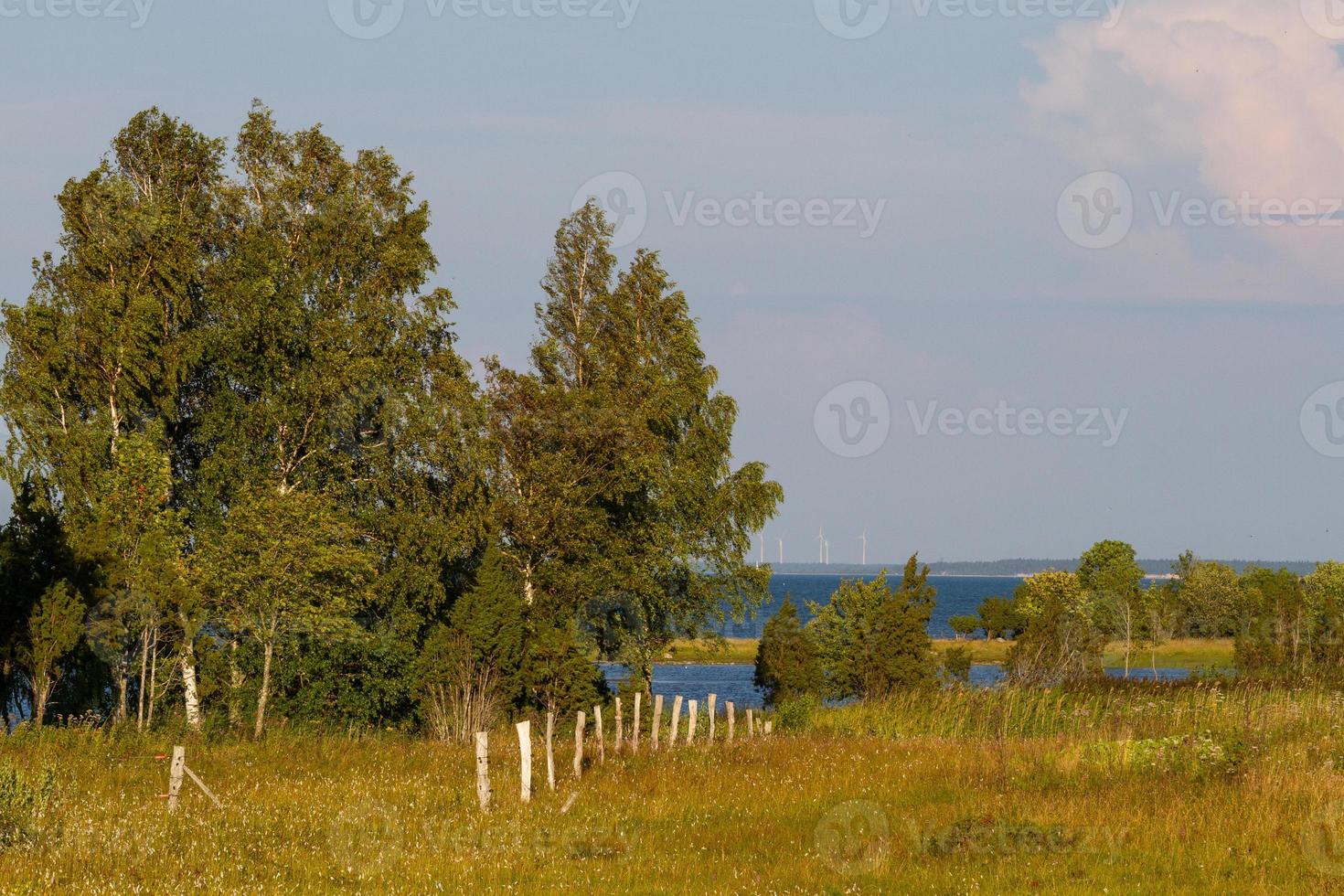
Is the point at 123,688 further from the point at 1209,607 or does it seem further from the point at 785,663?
the point at 1209,607

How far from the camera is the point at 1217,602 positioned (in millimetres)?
131500

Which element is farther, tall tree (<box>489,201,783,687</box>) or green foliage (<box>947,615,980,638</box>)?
green foliage (<box>947,615,980,638</box>)

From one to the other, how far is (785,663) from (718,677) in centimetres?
6252

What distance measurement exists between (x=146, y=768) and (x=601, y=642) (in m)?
23.8

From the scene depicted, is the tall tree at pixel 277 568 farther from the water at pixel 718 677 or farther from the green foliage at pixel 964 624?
the green foliage at pixel 964 624

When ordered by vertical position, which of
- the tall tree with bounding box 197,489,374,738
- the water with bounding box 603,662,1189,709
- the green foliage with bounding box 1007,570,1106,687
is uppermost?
the tall tree with bounding box 197,489,374,738

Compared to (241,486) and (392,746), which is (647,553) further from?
(392,746)

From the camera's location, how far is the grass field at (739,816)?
15.2 metres

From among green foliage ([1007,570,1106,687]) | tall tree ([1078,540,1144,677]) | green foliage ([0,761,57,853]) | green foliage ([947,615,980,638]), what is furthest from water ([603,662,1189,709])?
green foliage ([0,761,57,853])

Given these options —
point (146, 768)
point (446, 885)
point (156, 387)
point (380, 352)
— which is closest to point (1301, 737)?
point (446, 885)

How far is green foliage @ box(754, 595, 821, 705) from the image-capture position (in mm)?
63969

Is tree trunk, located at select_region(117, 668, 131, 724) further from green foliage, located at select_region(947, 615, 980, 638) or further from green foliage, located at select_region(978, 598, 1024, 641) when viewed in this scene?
green foliage, located at select_region(947, 615, 980, 638)

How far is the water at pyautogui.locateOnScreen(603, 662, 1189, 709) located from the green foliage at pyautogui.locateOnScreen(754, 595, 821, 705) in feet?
59.1

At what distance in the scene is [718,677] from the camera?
126125mm
